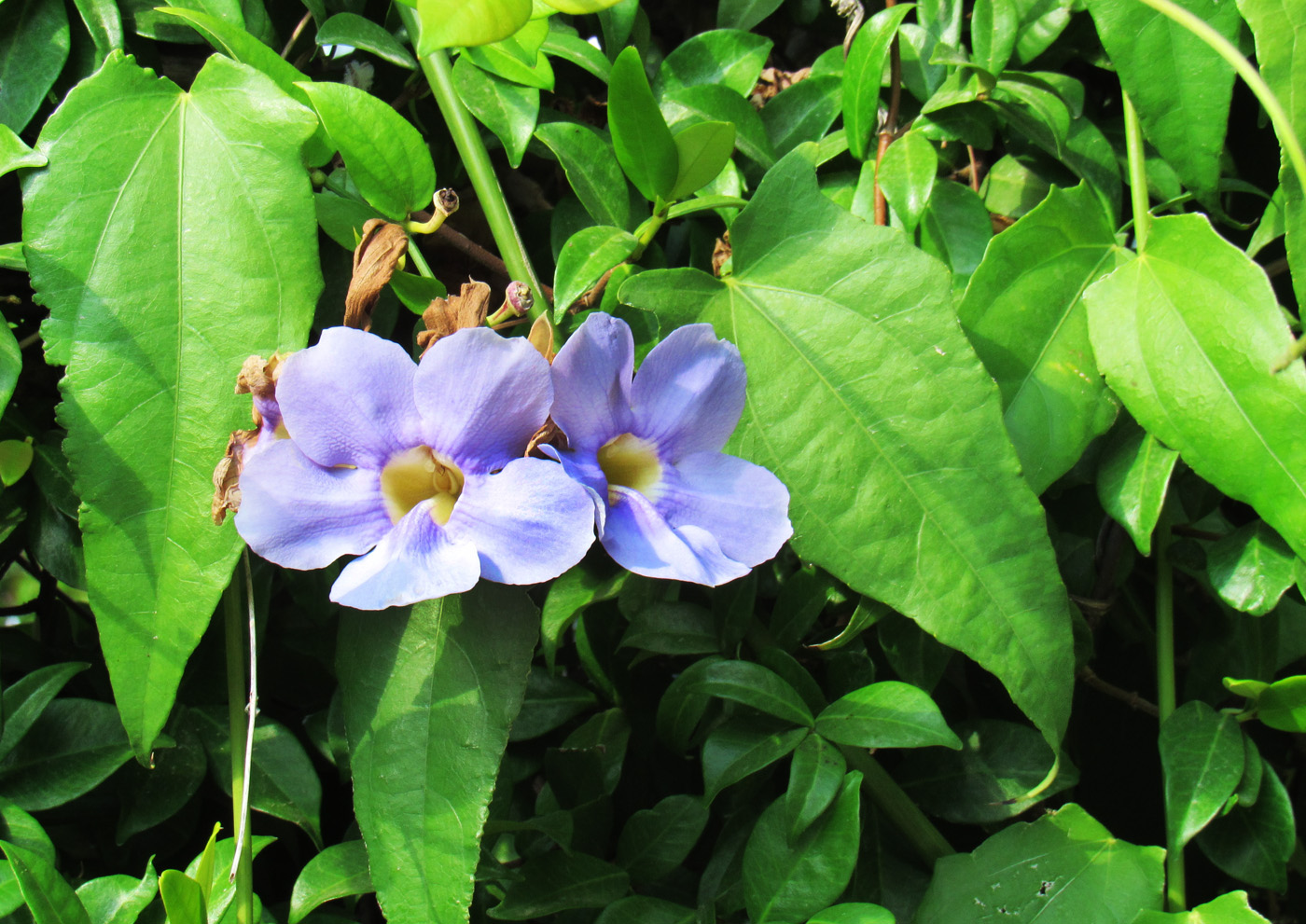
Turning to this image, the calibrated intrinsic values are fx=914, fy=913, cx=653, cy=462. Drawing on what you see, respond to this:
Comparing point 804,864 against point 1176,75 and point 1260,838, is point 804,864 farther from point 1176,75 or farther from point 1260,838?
point 1176,75

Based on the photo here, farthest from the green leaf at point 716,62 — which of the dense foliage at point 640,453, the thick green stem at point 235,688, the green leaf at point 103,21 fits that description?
the thick green stem at point 235,688

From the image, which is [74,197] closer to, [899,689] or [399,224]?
[399,224]

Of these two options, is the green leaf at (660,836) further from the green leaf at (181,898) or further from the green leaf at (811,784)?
the green leaf at (181,898)

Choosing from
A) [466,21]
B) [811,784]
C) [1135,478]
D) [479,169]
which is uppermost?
[466,21]

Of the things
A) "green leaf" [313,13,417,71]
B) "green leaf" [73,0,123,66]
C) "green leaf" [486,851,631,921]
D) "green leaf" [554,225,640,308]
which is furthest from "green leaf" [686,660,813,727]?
"green leaf" [73,0,123,66]

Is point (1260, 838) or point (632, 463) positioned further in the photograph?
point (1260, 838)

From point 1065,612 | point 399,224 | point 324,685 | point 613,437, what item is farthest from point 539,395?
point 324,685

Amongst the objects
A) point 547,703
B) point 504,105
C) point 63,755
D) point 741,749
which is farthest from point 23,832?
point 504,105
